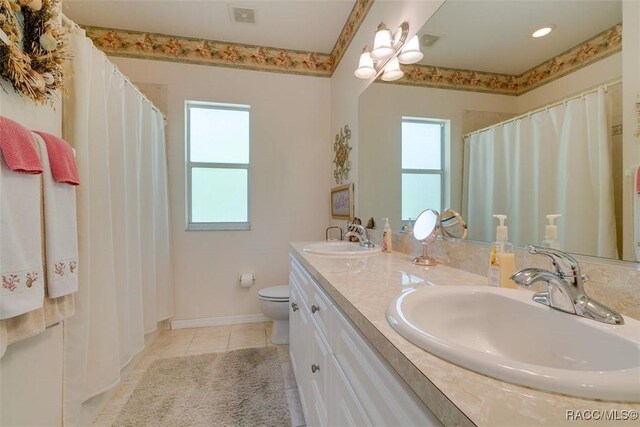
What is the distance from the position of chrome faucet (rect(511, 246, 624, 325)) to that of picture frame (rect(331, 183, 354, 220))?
1.62 meters

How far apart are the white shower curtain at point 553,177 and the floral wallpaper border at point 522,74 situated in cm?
10

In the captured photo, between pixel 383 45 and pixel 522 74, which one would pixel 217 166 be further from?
pixel 522 74

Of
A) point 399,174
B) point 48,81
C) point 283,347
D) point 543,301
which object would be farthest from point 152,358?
point 543,301

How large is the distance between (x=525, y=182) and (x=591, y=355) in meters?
0.57

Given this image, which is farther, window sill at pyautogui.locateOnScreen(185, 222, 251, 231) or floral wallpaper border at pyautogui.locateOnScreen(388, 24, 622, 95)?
window sill at pyautogui.locateOnScreen(185, 222, 251, 231)

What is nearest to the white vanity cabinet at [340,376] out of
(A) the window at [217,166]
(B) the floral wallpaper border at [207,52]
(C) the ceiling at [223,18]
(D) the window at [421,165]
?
(D) the window at [421,165]

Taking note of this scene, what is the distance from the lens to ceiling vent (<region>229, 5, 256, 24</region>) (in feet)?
6.84

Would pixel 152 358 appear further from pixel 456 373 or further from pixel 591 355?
pixel 591 355

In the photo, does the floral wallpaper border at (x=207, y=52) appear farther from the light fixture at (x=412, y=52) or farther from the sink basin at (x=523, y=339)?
the sink basin at (x=523, y=339)

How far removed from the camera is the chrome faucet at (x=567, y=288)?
53 cm

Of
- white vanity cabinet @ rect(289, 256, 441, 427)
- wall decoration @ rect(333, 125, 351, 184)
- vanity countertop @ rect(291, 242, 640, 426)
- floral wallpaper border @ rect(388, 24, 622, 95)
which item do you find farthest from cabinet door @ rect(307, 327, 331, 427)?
wall decoration @ rect(333, 125, 351, 184)

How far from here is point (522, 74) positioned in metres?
0.90

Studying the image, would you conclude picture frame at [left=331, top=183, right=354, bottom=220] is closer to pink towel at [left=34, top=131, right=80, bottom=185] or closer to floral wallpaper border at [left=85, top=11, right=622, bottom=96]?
floral wallpaper border at [left=85, top=11, right=622, bottom=96]

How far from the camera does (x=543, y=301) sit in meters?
0.61
